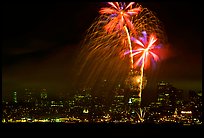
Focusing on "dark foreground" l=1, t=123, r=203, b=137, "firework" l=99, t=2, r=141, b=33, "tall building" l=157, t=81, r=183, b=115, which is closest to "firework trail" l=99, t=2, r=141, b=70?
"firework" l=99, t=2, r=141, b=33

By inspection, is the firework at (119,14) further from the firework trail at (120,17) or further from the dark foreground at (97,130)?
the dark foreground at (97,130)

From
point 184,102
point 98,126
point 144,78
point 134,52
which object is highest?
point 134,52

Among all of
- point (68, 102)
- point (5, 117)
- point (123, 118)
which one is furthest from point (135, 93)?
point (5, 117)

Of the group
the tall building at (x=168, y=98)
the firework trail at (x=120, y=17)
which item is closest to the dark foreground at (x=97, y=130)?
the tall building at (x=168, y=98)

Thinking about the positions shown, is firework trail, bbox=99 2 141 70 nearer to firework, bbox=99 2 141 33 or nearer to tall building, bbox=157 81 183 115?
firework, bbox=99 2 141 33

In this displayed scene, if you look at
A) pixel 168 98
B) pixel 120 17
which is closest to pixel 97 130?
pixel 168 98

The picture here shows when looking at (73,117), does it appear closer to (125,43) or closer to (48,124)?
(48,124)

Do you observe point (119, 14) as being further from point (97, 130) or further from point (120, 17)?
point (97, 130)

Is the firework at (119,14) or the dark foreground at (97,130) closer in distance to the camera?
the dark foreground at (97,130)
